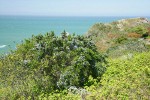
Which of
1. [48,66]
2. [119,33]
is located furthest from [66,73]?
[119,33]

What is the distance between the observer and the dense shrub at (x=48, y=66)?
577 inches

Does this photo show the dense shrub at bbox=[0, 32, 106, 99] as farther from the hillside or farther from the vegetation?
the hillside

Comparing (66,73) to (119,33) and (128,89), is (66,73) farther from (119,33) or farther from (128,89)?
(119,33)

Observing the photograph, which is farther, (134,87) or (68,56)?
(68,56)

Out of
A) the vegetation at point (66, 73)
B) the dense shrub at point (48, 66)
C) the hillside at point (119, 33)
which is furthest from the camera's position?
the hillside at point (119, 33)

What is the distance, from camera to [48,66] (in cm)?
1648

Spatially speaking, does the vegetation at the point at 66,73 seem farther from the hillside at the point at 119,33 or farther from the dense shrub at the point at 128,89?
the hillside at the point at 119,33

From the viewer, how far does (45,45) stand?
57.2ft

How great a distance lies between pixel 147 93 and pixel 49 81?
18.7 ft

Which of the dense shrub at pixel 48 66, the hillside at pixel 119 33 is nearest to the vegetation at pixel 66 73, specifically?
the dense shrub at pixel 48 66

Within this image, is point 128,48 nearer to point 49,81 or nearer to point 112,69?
point 112,69

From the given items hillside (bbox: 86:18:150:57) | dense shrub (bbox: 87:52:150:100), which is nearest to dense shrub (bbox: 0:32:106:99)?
dense shrub (bbox: 87:52:150:100)

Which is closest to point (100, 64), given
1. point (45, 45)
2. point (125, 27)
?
point (45, 45)

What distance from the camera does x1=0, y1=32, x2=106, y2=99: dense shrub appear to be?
48.1ft
